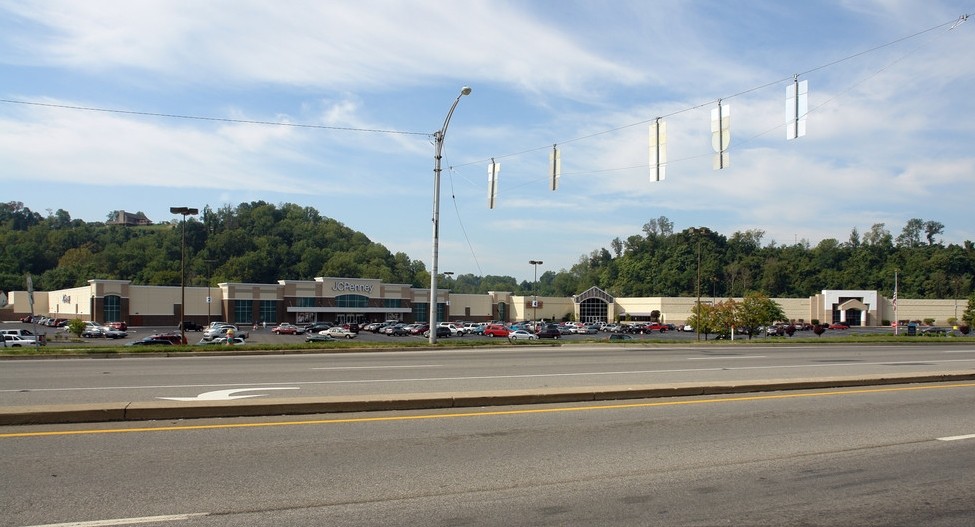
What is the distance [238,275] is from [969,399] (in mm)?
164024

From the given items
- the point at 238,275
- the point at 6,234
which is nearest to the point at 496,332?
the point at 238,275

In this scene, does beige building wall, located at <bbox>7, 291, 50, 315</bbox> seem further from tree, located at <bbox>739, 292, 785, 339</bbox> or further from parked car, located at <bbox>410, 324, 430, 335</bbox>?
tree, located at <bbox>739, 292, 785, 339</bbox>

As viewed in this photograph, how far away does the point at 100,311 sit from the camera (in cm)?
8869

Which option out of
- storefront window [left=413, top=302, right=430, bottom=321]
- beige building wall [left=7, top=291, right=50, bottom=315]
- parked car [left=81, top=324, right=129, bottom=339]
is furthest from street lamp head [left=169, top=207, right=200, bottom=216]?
beige building wall [left=7, top=291, right=50, bottom=315]

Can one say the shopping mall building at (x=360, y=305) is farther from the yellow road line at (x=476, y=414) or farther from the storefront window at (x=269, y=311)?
the yellow road line at (x=476, y=414)

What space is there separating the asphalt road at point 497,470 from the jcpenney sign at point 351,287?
93.7 meters

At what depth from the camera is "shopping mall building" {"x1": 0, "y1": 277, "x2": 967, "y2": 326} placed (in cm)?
9250

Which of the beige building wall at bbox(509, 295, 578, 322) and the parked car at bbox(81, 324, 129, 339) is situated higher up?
the beige building wall at bbox(509, 295, 578, 322)

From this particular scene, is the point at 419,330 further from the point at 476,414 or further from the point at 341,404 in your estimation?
the point at 476,414

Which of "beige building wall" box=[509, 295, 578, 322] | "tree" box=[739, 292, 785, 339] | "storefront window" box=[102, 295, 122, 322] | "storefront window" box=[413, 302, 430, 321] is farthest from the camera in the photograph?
"beige building wall" box=[509, 295, 578, 322]

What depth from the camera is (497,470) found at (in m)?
8.05

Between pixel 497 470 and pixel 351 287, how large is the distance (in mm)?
98294

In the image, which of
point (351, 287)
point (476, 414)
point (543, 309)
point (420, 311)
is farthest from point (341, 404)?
point (543, 309)

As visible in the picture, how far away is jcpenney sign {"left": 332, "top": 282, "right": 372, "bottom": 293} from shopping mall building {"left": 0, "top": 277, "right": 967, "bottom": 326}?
0.14 metres
